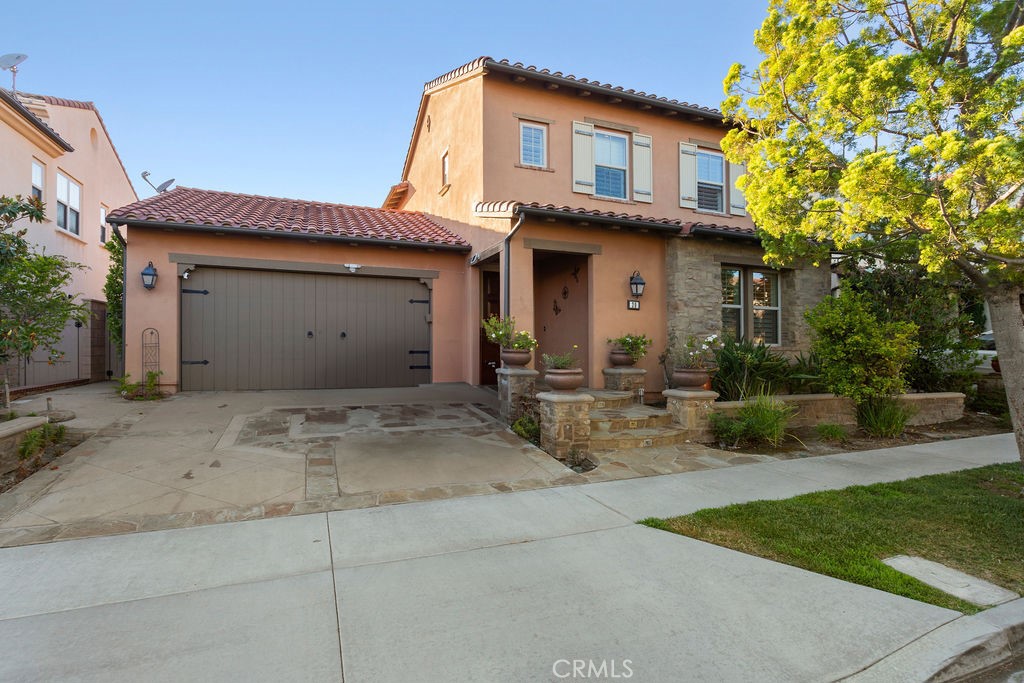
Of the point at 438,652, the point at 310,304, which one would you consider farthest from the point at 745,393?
the point at 310,304

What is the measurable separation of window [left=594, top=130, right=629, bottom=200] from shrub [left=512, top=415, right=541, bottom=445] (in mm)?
5621

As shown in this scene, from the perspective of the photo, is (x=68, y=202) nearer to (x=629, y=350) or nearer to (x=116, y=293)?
(x=116, y=293)

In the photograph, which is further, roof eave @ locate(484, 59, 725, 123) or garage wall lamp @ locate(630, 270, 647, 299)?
roof eave @ locate(484, 59, 725, 123)

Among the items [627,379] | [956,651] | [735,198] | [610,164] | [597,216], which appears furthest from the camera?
→ [735,198]

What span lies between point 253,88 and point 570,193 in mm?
7749

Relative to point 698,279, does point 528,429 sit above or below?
below

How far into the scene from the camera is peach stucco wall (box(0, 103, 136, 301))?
32.0 ft

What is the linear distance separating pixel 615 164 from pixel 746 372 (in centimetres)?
518

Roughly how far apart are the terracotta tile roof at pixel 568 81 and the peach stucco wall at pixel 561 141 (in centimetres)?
27

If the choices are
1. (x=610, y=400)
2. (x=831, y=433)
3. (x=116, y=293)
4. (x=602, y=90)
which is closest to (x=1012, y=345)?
(x=831, y=433)

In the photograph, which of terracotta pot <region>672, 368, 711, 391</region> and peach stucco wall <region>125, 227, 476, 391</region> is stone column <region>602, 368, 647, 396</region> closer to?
terracotta pot <region>672, 368, 711, 391</region>

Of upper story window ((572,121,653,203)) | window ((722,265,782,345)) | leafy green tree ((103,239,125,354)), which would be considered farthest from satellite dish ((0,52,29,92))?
window ((722,265,782,345))

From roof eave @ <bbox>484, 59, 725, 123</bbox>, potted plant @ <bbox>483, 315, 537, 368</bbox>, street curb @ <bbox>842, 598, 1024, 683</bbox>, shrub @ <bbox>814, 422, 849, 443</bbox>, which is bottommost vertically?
street curb @ <bbox>842, 598, 1024, 683</bbox>

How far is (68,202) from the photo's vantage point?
12.0 meters
